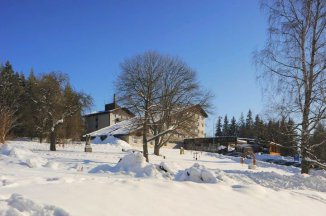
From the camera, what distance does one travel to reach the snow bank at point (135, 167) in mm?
17797

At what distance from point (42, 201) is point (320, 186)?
46.5 ft

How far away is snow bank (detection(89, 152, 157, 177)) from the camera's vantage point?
58.4ft

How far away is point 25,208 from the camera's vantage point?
711 centimetres

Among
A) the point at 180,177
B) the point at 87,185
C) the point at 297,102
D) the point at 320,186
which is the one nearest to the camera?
the point at 87,185

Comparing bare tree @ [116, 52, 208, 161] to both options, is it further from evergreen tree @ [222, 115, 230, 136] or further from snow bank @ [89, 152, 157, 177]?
evergreen tree @ [222, 115, 230, 136]

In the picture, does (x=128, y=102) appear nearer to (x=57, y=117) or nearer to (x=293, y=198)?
(x=57, y=117)

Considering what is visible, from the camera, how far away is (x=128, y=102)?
123 feet

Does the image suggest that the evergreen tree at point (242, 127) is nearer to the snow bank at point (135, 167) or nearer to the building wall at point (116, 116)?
the building wall at point (116, 116)

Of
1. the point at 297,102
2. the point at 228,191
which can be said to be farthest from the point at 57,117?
the point at 228,191

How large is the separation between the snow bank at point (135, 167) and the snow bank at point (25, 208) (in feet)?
33.7

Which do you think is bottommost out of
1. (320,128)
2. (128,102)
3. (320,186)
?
(320,186)

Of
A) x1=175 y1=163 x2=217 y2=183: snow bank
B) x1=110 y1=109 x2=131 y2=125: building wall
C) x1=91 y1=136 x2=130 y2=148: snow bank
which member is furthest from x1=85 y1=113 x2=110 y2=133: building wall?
x1=175 y1=163 x2=217 y2=183: snow bank

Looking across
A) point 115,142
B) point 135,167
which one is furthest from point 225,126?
point 135,167

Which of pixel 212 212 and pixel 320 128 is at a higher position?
pixel 320 128
